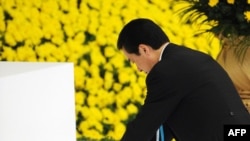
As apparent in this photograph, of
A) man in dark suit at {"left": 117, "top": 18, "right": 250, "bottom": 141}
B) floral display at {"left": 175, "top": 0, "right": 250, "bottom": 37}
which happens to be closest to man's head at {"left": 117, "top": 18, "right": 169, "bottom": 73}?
man in dark suit at {"left": 117, "top": 18, "right": 250, "bottom": 141}

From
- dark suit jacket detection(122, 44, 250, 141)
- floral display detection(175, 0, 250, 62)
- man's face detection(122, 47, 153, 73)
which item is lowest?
dark suit jacket detection(122, 44, 250, 141)

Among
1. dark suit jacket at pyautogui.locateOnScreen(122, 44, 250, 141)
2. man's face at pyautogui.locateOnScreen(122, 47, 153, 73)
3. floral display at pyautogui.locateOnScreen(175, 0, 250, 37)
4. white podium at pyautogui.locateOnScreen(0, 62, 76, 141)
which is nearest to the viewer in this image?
white podium at pyautogui.locateOnScreen(0, 62, 76, 141)

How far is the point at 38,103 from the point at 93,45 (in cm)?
199

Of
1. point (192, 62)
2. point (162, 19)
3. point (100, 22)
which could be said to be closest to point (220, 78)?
point (192, 62)

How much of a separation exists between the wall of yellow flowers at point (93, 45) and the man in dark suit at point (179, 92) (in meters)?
0.70

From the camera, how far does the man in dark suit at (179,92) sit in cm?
148

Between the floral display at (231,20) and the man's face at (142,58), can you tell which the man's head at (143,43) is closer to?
the man's face at (142,58)

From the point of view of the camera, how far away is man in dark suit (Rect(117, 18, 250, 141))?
4.85ft

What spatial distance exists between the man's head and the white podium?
1.12 metres

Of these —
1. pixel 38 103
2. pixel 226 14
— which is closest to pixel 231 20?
pixel 226 14

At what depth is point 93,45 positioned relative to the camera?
238 cm

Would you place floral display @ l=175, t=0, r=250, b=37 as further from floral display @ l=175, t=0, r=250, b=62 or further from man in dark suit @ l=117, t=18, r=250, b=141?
man in dark suit @ l=117, t=18, r=250, b=141

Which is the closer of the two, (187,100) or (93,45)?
(187,100)

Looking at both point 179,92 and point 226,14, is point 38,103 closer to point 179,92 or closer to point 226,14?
point 179,92
